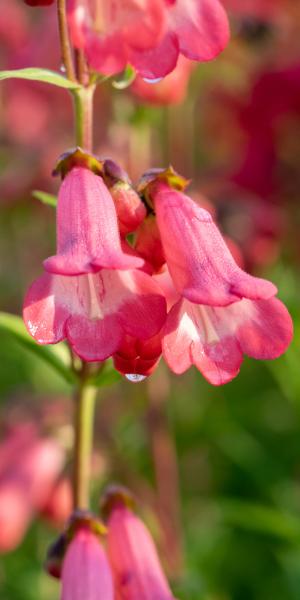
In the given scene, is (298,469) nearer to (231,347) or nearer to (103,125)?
(103,125)

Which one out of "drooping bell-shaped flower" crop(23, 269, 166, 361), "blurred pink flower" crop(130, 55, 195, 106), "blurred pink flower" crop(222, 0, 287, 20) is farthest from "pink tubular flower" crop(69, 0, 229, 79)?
"blurred pink flower" crop(222, 0, 287, 20)

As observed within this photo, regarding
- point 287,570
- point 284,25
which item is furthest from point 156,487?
point 284,25

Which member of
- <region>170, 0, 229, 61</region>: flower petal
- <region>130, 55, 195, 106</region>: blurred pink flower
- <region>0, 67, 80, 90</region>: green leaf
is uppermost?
<region>170, 0, 229, 61</region>: flower petal

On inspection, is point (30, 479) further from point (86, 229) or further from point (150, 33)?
point (150, 33)

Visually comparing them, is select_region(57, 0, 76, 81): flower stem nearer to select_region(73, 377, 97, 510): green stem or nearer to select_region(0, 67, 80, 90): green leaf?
select_region(0, 67, 80, 90): green leaf

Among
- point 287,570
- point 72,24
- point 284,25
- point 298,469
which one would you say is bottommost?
point 298,469

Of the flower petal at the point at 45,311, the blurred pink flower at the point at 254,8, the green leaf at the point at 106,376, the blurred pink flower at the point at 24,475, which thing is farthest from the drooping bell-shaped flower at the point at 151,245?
the blurred pink flower at the point at 254,8
